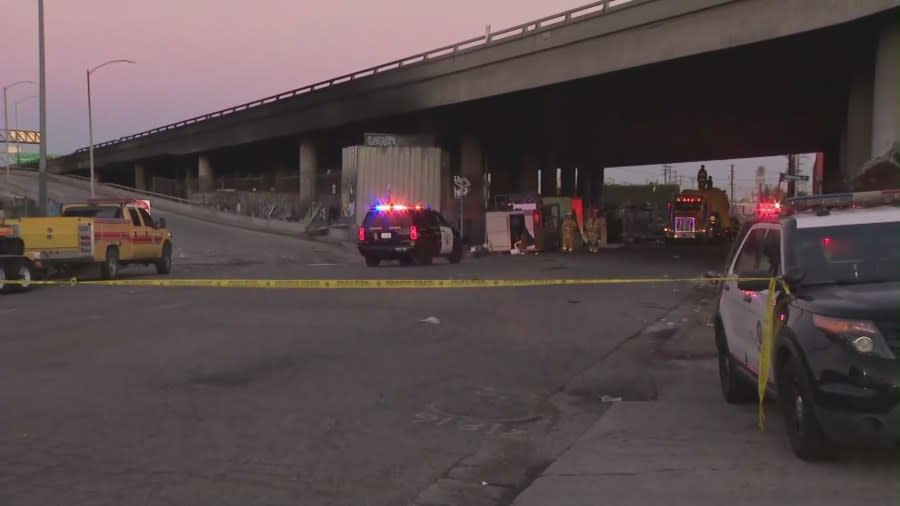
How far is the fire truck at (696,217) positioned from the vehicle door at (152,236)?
30.8m

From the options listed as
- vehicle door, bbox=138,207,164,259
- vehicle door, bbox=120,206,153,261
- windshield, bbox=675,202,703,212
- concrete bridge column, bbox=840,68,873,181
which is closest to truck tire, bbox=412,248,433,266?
vehicle door, bbox=138,207,164,259

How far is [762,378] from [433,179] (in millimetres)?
33881

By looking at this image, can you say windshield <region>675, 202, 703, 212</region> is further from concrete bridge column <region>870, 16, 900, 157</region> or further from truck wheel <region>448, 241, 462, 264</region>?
concrete bridge column <region>870, 16, 900, 157</region>

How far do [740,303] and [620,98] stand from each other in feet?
103

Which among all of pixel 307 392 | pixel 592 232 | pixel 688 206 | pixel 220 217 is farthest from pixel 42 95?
pixel 688 206

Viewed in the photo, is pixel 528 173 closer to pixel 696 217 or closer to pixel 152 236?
pixel 696 217

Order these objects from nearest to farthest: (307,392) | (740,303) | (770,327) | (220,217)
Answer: (770,327) → (740,303) → (307,392) → (220,217)

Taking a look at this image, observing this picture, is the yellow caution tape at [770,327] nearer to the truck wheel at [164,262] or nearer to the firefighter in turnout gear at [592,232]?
the truck wheel at [164,262]

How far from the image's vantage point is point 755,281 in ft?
20.2

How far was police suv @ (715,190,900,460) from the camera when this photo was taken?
5.00m

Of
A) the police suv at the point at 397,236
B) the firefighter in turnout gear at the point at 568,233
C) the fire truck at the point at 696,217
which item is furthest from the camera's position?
the fire truck at the point at 696,217

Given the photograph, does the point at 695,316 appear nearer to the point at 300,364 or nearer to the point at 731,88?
the point at 300,364

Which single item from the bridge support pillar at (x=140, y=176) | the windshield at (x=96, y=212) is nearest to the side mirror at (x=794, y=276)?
the windshield at (x=96, y=212)

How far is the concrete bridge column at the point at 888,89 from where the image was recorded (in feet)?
76.6
